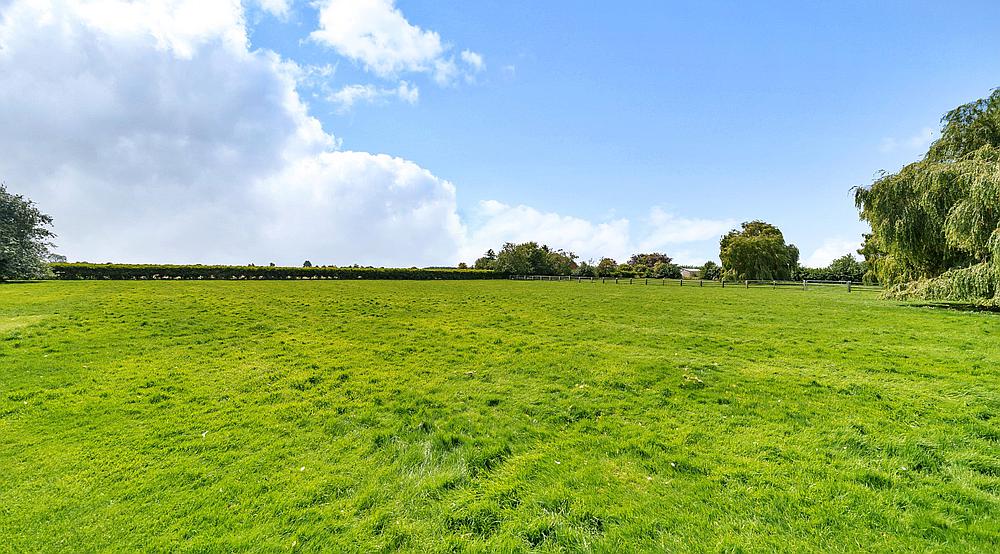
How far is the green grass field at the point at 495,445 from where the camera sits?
2.83 meters

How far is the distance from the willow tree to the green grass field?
741cm

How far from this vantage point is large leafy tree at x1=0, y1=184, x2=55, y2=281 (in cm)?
2627

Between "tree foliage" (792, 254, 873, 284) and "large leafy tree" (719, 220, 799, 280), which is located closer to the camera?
"large leafy tree" (719, 220, 799, 280)

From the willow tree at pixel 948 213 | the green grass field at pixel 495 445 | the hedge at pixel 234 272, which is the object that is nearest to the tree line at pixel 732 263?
the hedge at pixel 234 272

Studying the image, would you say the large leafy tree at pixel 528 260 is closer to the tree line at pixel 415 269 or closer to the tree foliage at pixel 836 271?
the tree line at pixel 415 269

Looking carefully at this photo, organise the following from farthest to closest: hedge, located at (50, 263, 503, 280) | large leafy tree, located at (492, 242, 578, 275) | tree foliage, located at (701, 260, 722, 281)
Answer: large leafy tree, located at (492, 242, 578, 275) < tree foliage, located at (701, 260, 722, 281) < hedge, located at (50, 263, 503, 280)

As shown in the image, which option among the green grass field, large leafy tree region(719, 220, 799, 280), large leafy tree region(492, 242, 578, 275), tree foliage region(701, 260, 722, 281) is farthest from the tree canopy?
the green grass field

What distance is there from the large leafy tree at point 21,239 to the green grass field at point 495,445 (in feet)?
95.7

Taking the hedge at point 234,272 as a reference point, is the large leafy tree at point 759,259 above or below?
above

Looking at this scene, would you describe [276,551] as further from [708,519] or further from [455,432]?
[708,519]

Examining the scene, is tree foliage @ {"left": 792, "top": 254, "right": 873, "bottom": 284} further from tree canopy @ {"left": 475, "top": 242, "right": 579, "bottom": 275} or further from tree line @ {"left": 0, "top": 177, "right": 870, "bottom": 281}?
tree canopy @ {"left": 475, "top": 242, "right": 579, "bottom": 275}

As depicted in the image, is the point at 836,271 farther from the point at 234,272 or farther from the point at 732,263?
the point at 234,272

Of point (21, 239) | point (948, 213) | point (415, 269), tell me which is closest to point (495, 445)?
point (948, 213)

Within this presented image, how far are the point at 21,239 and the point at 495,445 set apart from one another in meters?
43.9
